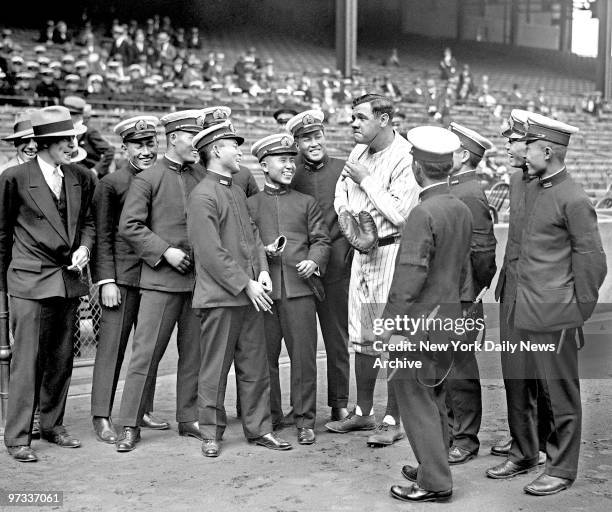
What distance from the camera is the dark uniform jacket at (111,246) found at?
5543 millimetres

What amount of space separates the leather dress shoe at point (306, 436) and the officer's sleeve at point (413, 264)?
1426 millimetres

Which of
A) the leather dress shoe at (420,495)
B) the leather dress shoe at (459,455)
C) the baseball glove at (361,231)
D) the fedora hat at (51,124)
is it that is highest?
the fedora hat at (51,124)

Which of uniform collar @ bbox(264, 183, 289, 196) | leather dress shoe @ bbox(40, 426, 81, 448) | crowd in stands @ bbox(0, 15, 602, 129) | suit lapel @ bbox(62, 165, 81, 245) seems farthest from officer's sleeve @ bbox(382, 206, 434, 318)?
crowd in stands @ bbox(0, 15, 602, 129)

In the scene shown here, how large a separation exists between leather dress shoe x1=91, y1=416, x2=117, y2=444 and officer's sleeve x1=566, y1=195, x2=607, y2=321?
2.87 meters

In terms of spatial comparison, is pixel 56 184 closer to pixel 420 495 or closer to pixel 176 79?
pixel 420 495

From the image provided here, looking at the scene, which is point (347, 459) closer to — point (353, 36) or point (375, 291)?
point (375, 291)

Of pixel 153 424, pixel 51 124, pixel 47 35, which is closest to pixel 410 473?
pixel 153 424

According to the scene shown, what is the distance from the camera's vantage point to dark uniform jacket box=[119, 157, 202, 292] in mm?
5359

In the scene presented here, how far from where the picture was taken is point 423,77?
34.2 m

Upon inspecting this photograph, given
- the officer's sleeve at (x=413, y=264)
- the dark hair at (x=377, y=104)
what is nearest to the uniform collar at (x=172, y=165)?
the dark hair at (x=377, y=104)

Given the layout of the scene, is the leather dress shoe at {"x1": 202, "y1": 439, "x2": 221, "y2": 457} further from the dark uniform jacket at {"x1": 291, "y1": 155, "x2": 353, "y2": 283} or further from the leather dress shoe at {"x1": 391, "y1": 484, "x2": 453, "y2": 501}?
the dark uniform jacket at {"x1": 291, "y1": 155, "x2": 353, "y2": 283}

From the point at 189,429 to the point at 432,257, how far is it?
211 cm

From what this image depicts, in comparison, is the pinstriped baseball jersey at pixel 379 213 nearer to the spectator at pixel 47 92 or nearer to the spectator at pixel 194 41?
the spectator at pixel 47 92

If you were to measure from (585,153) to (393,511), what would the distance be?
997 inches
